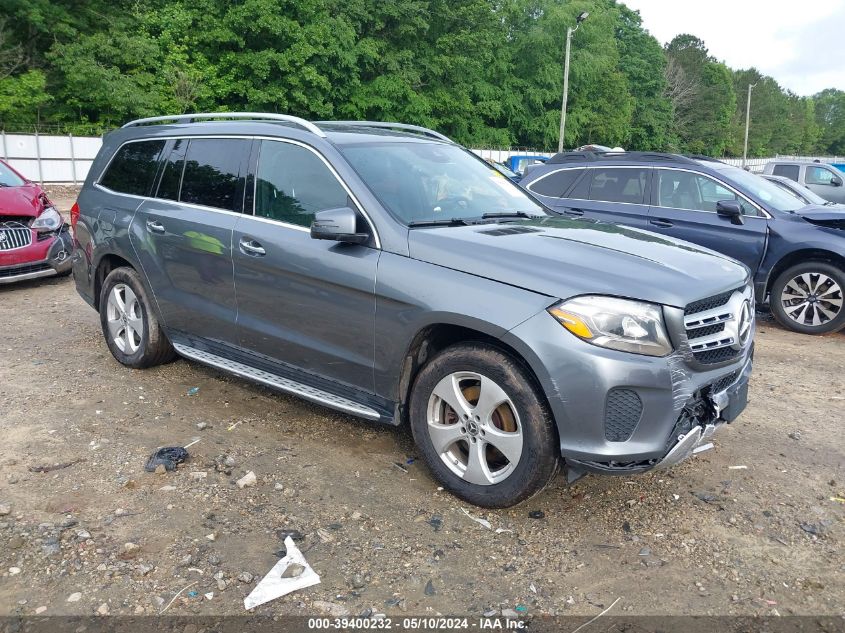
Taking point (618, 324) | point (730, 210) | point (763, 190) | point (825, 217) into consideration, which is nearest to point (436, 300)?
point (618, 324)

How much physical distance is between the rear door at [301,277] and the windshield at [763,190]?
221 inches

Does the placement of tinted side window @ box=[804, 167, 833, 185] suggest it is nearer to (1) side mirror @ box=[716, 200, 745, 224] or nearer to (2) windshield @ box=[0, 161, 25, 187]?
→ (1) side mirror @ box=[716, 200, 745, 224]

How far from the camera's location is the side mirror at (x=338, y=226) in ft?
12.1

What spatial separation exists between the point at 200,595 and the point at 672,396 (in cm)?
213

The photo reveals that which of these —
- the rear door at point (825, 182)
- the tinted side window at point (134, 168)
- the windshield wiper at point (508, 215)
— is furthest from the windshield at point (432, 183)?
the rear door at point (825, 182)

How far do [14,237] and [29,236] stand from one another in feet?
0.58

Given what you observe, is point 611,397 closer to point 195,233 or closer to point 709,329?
point 709,329

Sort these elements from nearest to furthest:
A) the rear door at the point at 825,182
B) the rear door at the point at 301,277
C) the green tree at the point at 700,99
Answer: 1. the rear door at the point at 301,277
2. the rear door at the point at 825,182
3. the green tree at the point at 700,99

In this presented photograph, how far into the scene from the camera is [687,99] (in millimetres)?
83188

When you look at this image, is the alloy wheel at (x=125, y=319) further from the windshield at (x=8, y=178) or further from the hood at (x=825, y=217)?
the hood at (x=825, y=217)

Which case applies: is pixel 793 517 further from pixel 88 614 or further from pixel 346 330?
pixel 88 614

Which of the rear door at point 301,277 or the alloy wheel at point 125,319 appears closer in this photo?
the rear door at point 301,277

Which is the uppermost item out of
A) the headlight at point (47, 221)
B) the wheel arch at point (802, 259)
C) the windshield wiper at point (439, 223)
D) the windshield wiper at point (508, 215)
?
the windshield wiper at point (508, 215)

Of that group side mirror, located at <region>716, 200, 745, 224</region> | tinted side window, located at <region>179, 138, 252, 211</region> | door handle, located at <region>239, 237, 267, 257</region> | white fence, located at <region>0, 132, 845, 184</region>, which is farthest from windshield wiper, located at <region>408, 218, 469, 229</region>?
white fence, located at <region>0, 132, 845, 184</region>
